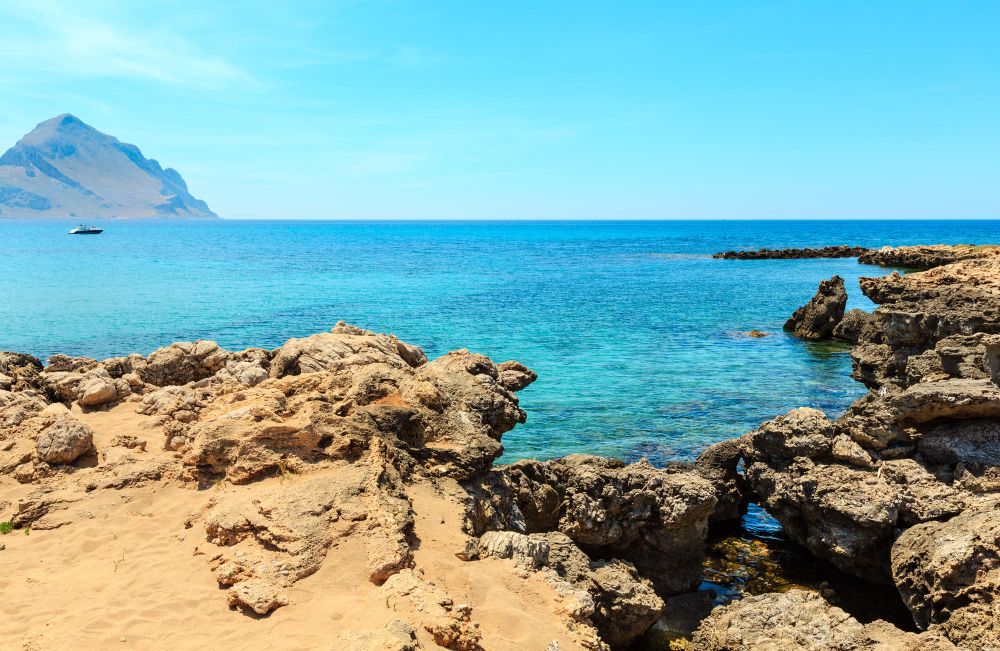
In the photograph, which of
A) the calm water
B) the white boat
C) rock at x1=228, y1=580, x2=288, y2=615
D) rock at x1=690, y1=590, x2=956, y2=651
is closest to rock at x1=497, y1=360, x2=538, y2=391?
the calm water

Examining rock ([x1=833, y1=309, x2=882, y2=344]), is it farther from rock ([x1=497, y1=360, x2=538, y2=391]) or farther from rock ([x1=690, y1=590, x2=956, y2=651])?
rock ([x1=690, y1=590, x2=956, y2=651])

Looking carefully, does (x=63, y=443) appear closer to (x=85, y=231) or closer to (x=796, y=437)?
(x=796, y=437)

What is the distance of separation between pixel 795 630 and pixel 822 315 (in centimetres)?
2914

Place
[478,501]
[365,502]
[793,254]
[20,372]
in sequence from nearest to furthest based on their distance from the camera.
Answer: [365,502] → [478,501] → [20,372] → [793,254]

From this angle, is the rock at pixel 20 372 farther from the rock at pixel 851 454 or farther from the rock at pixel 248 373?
the rock at pixel 851 454

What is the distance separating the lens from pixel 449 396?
10.9m

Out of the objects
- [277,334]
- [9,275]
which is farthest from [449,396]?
[9,275]

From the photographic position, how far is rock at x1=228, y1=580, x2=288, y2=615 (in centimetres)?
672

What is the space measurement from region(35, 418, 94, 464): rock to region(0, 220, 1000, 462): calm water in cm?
944

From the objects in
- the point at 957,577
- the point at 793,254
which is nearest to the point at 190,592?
the point at 957,577

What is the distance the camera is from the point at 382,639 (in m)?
5.68

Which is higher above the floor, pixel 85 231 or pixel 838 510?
pixel 85 231

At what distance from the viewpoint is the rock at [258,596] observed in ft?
22.1

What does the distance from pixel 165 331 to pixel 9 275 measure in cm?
3993
